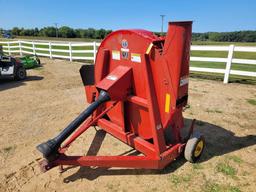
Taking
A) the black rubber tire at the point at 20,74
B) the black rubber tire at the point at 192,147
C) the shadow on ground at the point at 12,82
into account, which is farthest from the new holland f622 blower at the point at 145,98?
the black rubber tire at the point at 20,74

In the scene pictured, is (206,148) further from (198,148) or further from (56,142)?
(56,142)

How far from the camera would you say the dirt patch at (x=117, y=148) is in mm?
2963

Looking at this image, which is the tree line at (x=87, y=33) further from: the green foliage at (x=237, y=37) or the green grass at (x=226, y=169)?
the green grass at (x=226, y=169)

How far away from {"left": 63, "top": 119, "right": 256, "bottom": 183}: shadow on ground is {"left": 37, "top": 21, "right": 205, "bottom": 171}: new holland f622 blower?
22 centimetres

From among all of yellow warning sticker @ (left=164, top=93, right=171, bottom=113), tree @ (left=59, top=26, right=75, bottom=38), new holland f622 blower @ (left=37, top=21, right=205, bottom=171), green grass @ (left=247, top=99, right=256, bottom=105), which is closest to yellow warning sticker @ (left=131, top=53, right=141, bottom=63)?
new holland f622 blower @ (left=37, top=21, right=205, bottom=171)

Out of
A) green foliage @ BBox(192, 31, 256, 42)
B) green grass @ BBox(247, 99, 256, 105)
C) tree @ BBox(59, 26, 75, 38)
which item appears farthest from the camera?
tree @ BBox(59, 26, 75, 38)

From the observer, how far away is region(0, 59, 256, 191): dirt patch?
2.96m

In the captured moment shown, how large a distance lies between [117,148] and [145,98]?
1125mm

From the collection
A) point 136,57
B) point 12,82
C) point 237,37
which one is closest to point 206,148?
point 136,57

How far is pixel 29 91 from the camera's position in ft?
24.7

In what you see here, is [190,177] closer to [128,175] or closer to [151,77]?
[128,175]

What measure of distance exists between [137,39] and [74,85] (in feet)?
18.6

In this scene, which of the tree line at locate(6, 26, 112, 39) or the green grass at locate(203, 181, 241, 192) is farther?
the tree line at locate(6, 26, 112, 39)

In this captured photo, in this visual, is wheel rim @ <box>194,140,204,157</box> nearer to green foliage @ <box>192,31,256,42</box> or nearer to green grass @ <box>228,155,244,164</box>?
green grass @ <box>228,155,244,164</box>
